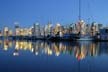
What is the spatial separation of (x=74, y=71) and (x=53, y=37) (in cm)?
11578

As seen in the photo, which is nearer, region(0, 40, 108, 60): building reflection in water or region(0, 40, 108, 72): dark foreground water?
region(0, 40, 108, 72): dark foreground water

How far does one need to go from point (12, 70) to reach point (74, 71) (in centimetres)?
324

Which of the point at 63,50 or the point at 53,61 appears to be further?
the point at 63,50

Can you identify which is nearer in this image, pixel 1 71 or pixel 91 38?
pixel 1 71

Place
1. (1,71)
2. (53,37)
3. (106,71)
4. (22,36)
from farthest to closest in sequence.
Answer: (22,36) < (53,37) < (106,71) < (1,71)

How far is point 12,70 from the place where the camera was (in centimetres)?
1933

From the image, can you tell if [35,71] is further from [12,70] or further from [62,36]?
[62,36]

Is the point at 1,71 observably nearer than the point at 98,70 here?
Yes

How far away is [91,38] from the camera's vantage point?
14200 centimetres

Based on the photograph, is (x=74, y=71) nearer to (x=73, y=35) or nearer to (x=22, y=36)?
(x=73, y=35)

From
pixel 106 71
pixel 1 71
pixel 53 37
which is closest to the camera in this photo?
pixel 1 71

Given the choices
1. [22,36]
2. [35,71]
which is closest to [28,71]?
[35,71]

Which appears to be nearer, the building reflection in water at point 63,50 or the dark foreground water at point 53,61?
the dark foreground water at point 53,61

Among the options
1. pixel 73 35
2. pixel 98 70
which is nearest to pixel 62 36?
pixel 73 35
